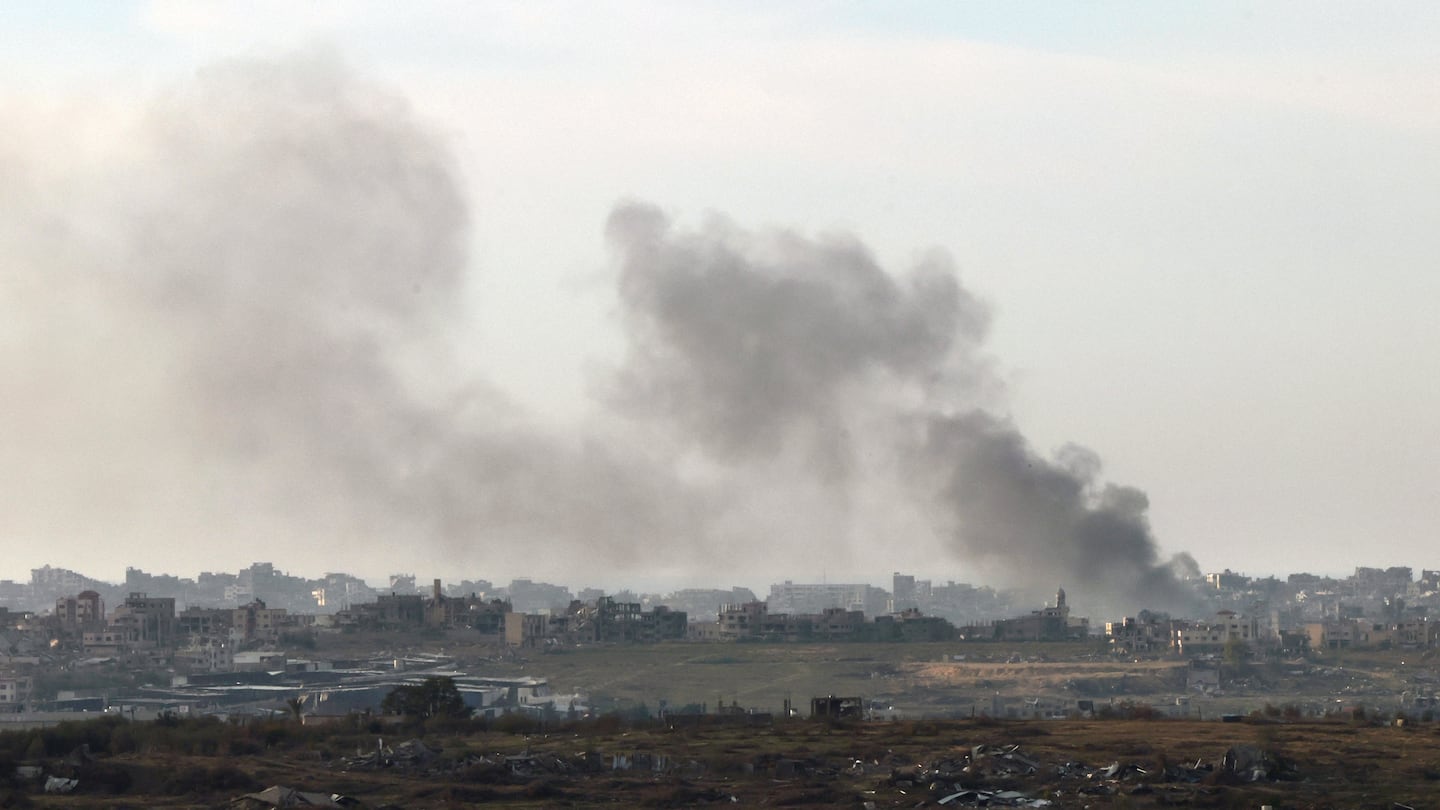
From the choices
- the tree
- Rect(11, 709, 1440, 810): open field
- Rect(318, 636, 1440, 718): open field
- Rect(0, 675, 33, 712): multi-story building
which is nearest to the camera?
Rect(11, 709, 1440, 810): open field

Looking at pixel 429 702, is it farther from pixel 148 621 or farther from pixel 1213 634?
pixel 148 621

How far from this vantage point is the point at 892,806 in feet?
134

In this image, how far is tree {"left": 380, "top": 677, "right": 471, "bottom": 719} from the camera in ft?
211

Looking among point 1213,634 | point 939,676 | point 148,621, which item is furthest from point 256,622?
point 1213,634

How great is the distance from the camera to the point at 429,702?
64.9 metres

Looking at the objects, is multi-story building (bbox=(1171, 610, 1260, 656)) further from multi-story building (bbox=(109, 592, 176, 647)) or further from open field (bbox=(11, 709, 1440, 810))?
open field (bbox=(11, 709, 1440, 810))

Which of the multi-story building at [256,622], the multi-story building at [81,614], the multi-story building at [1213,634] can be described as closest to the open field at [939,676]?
the multi-story building at [1213,634]

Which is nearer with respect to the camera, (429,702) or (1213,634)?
(429,702)

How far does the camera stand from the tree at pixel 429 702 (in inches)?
2527

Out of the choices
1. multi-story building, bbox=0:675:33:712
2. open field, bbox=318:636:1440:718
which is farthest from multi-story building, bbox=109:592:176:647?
multi-story building, bbox=0:675:33:712

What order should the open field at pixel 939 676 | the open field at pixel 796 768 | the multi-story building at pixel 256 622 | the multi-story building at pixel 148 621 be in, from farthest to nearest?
the multi-story building at pixel 256 622 → the multi-story building at pixel 148 621 → the open field at pixel 939 676 → the open field at pixel 796 768

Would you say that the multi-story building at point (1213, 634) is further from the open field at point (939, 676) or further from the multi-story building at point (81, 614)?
the multi-story building at point (81, 614)

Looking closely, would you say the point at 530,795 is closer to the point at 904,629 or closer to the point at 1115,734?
the point at 1115,734

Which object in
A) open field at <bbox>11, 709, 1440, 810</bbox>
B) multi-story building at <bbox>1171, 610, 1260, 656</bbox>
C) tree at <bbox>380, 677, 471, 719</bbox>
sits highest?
multi-story building at <bbox>1171, 610, 1260, 656</bbox>
